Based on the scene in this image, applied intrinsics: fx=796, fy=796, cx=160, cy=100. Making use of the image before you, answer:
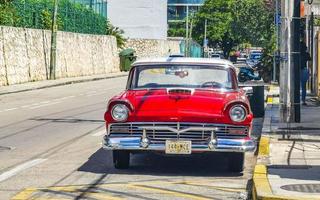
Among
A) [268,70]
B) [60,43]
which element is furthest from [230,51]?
[268,70]

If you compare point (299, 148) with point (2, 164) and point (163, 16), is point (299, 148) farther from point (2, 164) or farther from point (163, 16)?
point (163, 16)

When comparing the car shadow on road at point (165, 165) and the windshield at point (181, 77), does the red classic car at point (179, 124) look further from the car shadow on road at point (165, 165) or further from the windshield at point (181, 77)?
the windshield at point (181, 77)

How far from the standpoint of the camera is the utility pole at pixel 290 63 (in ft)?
53.9

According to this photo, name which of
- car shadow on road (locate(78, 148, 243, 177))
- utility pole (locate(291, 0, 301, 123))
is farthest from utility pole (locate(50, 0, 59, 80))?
car shadow on road (locate(78, 148, 243, 177))

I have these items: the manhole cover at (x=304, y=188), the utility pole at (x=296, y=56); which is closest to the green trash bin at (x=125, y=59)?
the utility pole at (x=296, y=56)

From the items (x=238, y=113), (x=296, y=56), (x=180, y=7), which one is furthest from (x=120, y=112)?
(x=180, y=7)

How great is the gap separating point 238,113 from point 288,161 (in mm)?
1333

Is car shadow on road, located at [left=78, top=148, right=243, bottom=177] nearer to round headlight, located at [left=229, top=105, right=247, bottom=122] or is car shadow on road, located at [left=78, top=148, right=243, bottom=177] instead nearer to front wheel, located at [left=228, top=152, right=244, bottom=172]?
front wheel, located at [left=228, top=152, right=244, bottom=172]

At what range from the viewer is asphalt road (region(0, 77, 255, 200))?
959 centimetres

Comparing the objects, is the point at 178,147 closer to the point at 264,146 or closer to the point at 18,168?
the point at 18,168

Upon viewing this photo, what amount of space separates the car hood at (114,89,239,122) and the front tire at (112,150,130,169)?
2.15 ft

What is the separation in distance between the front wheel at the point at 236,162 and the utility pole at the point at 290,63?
18.2ft

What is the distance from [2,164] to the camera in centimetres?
1194

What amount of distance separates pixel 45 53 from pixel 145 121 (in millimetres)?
35641
